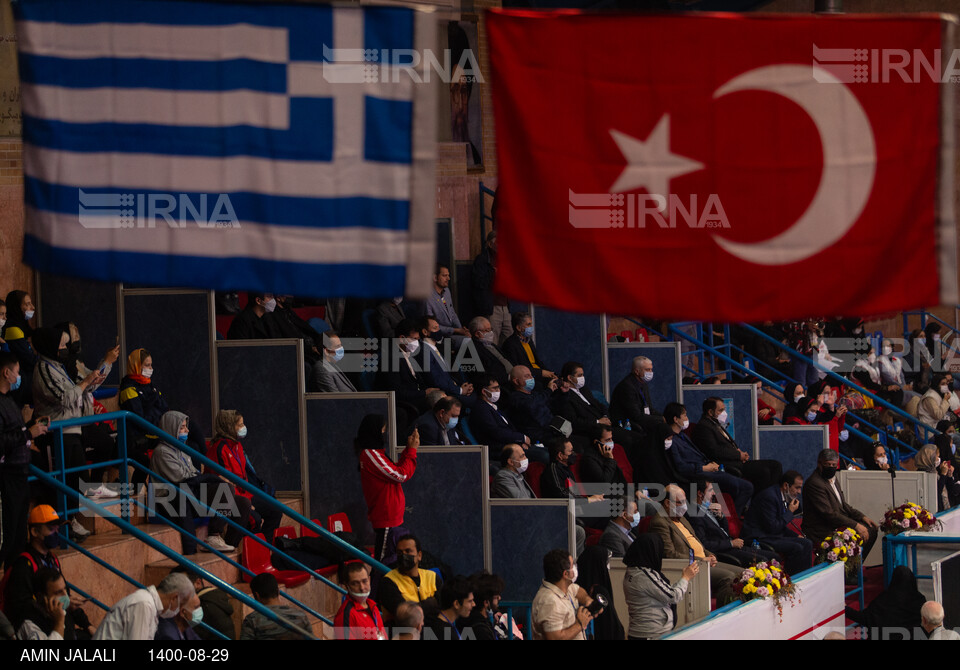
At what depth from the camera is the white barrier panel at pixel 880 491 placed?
56.0ft

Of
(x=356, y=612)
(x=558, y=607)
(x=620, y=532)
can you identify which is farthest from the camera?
(x=620, y=532)

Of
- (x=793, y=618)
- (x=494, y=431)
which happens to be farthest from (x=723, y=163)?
(x=494, y=431)

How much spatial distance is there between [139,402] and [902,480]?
1019cm

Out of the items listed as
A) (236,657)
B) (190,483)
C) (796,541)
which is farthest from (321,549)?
(796,541)

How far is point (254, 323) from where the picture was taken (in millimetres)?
13523

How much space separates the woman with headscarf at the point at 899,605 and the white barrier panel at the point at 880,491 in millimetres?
3971

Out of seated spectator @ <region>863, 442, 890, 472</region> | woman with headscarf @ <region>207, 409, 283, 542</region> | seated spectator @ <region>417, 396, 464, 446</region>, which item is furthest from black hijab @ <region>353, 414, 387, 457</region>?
seated spectator @ <region>863, 442, 890, 472</region>

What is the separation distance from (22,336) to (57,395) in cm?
104

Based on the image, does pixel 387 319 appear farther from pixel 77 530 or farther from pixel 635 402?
pixel 77 530

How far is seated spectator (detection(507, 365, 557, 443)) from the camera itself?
558 inches

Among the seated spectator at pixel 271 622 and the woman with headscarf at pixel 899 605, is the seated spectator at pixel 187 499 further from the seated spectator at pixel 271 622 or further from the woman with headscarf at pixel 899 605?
the woman with headscarf at pixel 899 605

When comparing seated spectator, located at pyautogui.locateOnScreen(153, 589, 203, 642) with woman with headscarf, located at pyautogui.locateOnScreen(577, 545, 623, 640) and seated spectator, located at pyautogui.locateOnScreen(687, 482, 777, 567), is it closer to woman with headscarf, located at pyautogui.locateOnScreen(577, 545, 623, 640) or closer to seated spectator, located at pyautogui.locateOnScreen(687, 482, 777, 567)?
woman with headscarf, located at pyautogui.locateOnScreen(577, 545, 623, 640)

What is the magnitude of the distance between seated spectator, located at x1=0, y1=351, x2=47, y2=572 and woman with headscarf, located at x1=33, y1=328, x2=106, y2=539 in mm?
1283

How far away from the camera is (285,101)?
6434mm
